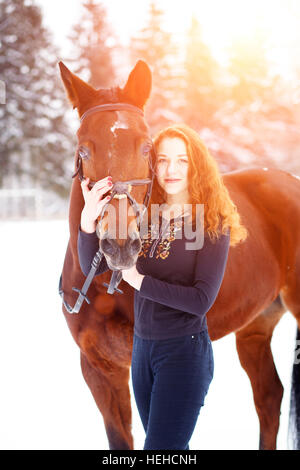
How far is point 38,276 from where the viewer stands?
8.17 meters

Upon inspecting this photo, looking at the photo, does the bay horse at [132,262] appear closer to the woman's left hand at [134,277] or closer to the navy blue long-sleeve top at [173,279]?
the woman's left hand at [134,277]

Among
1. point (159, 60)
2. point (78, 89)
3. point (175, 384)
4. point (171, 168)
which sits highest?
point (159, 60)

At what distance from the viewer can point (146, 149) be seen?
5.67ft

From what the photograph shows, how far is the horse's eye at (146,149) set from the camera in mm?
1718

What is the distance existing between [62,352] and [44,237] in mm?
7850

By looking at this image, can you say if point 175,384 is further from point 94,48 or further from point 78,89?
point 94,48

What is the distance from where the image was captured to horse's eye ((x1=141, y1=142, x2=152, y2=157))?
1.72 metres

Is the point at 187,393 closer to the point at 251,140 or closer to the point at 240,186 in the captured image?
the point at 240,186

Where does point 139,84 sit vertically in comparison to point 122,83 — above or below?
below

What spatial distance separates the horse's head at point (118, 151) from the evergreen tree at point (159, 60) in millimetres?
14688

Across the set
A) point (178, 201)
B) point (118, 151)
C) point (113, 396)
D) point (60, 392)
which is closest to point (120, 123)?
point (118, 151)

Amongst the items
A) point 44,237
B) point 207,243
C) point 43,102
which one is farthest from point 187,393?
point 43,102

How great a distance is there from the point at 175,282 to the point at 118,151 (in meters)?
0.55

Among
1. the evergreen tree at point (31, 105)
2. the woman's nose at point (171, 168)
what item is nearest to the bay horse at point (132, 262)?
the woman's nose at point (171, 168)
